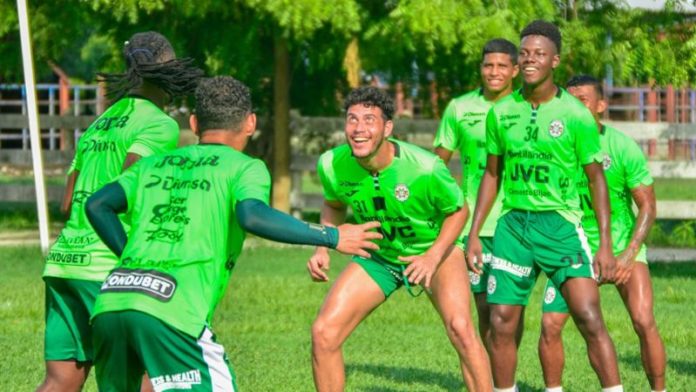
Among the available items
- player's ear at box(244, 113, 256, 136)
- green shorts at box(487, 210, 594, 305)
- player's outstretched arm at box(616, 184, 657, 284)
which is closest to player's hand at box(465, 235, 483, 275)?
green shorts at box(487, 210, 594, 305)

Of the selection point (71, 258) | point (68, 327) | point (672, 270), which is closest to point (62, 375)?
point (68, 327)

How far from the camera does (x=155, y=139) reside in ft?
24.0

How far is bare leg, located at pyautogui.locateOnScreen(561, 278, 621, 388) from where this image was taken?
8.61 meters

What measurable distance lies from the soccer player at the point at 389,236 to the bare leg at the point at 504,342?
571 millimetres

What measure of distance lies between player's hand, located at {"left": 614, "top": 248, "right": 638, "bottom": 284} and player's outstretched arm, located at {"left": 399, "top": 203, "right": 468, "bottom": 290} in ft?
3.46

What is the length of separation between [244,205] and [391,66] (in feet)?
50.7

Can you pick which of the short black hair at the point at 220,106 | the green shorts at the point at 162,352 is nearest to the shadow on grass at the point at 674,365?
the short black hair at the point at 220,106

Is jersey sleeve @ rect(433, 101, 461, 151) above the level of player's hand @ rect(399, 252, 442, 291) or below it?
above

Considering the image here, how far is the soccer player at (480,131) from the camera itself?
33.8 feet

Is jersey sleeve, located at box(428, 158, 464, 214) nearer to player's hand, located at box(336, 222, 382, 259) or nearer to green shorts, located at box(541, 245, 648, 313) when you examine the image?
green shorts, located at box(541, 245, 648, 313)

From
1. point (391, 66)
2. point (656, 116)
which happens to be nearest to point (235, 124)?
point (391, 66)

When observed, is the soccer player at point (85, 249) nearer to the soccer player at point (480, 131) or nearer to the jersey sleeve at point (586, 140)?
the jersey sleeve at point (586, 140)

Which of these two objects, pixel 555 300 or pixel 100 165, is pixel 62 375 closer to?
pixel 100 165

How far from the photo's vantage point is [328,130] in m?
22.4
